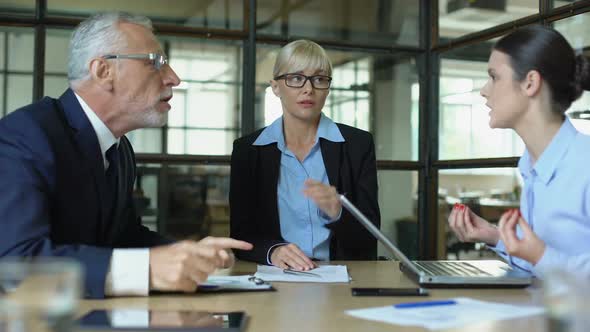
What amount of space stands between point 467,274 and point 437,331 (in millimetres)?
619

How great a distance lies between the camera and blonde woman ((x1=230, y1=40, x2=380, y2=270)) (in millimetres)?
2576

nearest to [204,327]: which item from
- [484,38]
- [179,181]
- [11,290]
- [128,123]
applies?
[11,290]

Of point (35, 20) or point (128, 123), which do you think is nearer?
point (128, 123)

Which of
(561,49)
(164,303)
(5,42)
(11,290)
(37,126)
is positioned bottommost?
(164,303)

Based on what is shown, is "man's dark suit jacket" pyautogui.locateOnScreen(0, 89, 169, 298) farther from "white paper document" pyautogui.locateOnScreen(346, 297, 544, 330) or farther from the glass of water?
the glass of water

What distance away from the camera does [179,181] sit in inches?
149

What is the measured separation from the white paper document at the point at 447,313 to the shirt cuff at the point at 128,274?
18.6 inches

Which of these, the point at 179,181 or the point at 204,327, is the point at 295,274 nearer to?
the point at 204,327

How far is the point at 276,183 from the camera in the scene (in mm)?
2666

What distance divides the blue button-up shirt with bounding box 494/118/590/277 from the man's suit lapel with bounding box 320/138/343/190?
2.76ft

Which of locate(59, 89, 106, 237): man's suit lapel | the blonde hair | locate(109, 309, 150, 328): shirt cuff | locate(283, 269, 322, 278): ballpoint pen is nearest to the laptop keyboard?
locate(283, 269, 322, 278): ballpoint pen

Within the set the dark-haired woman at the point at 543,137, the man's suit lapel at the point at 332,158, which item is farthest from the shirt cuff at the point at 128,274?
the man's suit lapel at the point at 332,158

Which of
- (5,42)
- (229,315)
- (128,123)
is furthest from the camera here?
(5,42)

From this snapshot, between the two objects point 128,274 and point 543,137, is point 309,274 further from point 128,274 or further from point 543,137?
point 543,137
